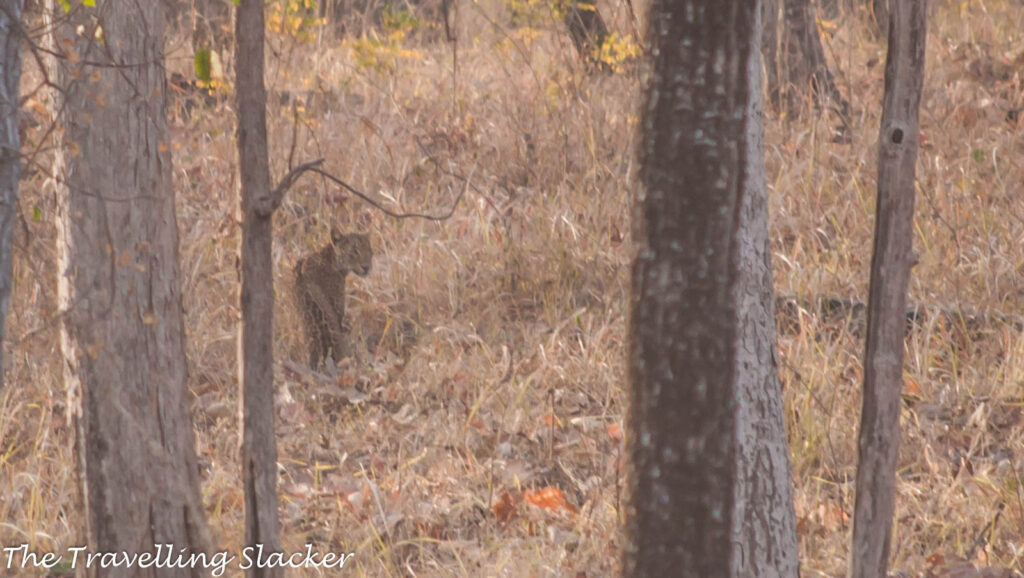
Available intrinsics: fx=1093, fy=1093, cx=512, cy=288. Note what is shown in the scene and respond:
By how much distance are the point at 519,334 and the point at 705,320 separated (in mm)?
3215

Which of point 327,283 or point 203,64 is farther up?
point 203,64

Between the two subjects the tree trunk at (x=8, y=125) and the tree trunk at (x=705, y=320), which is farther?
the tree trunk at (x=705, y=320)

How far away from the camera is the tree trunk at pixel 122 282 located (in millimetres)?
3268

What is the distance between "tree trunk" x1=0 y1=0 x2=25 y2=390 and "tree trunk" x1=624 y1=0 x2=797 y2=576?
1477 millimetres

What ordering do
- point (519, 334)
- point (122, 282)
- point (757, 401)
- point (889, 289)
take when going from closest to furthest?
point (757, 401), point (889, 289), point (122, 282), point (519, 334)

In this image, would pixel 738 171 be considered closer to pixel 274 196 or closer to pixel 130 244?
pixel 274 196

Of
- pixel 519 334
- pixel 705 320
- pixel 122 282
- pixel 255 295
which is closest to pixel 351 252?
pixel 519 334

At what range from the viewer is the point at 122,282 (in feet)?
11.0

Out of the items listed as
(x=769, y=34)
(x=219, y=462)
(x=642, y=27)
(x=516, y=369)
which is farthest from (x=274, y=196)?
(x=769, y=34)

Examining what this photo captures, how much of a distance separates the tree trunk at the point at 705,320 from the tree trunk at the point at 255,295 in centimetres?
100

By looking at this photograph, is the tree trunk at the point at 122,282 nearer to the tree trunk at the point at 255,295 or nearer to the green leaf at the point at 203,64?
the tree trunk at the point at 255,295

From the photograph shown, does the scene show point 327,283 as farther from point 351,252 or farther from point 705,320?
point 705,320

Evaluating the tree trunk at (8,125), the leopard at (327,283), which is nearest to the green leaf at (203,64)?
the tree trunk at (8,125)

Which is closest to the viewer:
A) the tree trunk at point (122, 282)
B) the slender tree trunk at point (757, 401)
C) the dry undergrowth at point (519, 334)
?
the slender tree trunk at point (757, 401)
